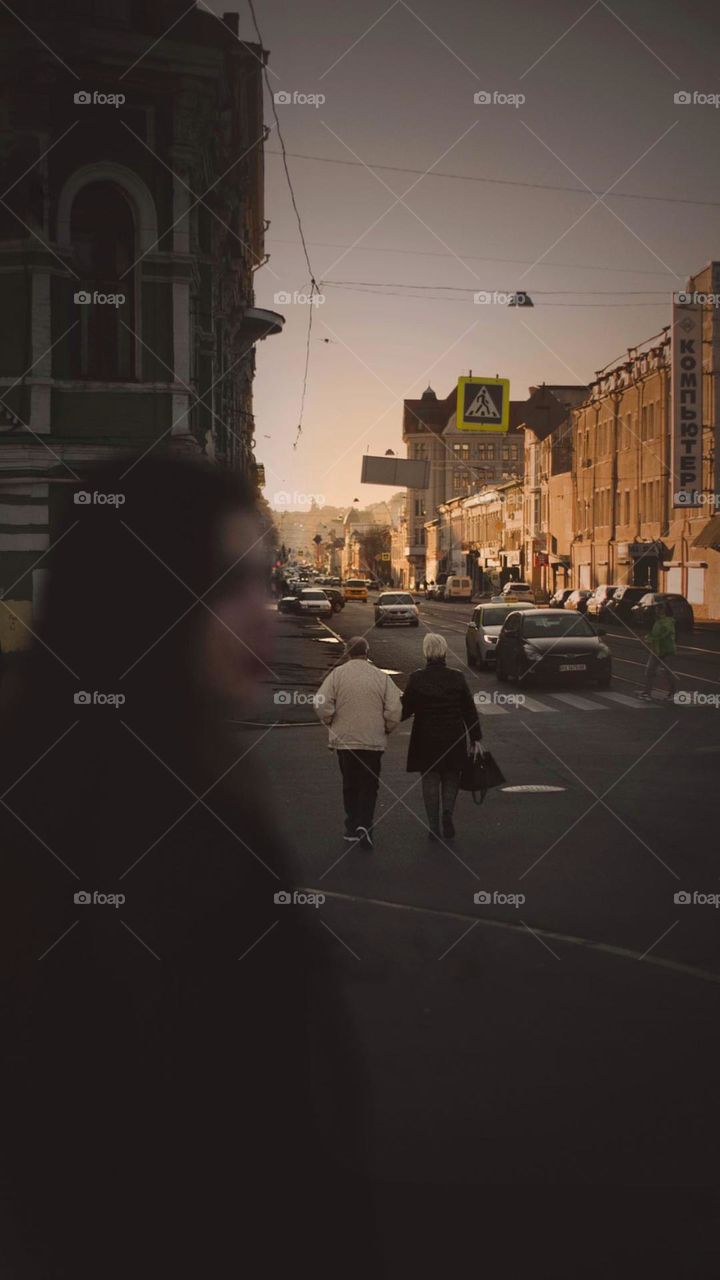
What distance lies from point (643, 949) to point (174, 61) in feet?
31.0

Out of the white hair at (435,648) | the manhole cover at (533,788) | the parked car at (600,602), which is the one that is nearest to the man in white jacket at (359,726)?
the white hair at (435,648)

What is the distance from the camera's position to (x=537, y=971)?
19.6 feet

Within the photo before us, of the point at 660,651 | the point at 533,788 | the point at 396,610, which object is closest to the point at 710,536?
the point at 396,610

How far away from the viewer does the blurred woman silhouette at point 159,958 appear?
3.43 m

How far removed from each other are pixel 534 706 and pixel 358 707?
1179 centimetres

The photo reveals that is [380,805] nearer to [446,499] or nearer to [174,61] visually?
[174,61]

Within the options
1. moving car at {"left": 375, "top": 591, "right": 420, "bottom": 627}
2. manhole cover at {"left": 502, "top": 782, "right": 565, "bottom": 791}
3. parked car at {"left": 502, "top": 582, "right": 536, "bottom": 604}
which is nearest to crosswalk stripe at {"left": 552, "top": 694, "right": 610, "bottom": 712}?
manhole cover at {"left": 502, "top": 782, "right": 565, "bottom": 791}

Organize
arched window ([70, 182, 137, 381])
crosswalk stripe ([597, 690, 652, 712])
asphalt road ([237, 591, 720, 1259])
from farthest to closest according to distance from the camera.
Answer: crosswalk stripe ([597, 690, 652, 712]) → arched window ([70, 182, 137, 381]) → asphalt road ([237, 591, 720, 1259])

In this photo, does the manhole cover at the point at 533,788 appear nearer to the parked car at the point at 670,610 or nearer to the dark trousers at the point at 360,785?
the dark trousers at the point at 360,785

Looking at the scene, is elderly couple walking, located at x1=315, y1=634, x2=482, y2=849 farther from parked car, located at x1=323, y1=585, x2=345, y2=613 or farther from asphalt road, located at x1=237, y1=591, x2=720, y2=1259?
parked car, located at x1=323, y1=585, x2=345, y2=613

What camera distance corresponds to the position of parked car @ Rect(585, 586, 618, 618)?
2082 inches

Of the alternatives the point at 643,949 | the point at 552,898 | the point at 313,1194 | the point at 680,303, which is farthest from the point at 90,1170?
the point at 680,303

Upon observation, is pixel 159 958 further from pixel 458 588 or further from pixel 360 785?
pixel 458 588

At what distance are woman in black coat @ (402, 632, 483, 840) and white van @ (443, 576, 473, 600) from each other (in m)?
74.1
